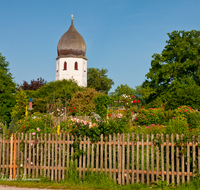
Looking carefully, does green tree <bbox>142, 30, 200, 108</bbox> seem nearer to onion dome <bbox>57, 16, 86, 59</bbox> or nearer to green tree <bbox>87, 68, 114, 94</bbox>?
onion dome <bbox>57, 16, 86, 59</bbox>

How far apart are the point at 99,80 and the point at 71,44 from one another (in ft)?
37.4

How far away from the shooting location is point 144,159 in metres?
6.80

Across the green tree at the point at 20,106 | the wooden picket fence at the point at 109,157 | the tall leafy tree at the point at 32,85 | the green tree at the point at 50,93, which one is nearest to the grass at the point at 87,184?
the wooden picket fence at the point at 109,157

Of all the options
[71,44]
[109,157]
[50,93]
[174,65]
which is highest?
[71,44]

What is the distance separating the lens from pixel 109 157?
6391 millimetres

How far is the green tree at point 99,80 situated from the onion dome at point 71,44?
7808 millimetres

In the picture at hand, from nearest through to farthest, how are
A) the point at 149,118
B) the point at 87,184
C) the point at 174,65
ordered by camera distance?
the point at 87,184 → the point at 149,118 → the point at 174,65

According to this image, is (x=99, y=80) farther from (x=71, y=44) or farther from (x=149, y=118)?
(x=149, y=118)

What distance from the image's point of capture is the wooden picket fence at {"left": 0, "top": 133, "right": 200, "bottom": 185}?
6.13 metres

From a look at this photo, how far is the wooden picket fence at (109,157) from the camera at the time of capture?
613 centimetres

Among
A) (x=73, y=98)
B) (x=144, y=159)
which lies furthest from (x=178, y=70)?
(x=144, y=159)

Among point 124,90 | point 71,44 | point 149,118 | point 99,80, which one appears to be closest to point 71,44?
point 71,44

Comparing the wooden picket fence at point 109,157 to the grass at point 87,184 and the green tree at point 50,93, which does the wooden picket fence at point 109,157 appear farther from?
the green tree at point 50,93

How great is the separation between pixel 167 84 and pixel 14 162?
91.8 feet
